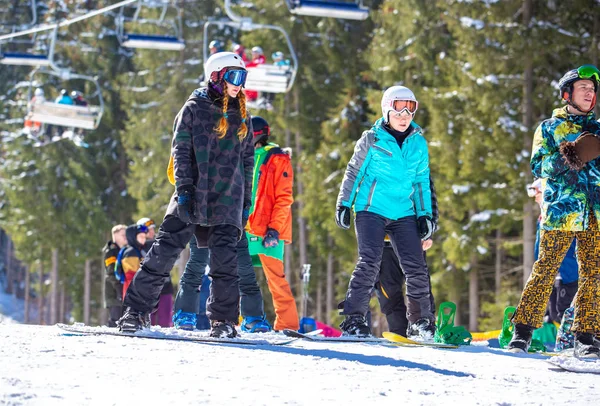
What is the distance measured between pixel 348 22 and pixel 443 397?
26185 mm

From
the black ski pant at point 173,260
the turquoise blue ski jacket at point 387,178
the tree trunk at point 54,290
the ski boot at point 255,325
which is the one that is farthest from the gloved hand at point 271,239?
the tree trunk at point 54,290

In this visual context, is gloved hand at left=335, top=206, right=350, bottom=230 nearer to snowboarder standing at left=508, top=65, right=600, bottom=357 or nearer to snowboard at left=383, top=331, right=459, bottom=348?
snowboard at left=383, top=331, right=459, bottom=348

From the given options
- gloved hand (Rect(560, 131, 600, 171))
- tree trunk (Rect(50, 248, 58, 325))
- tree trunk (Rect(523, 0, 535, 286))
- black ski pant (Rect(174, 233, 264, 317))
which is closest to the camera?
gloved hand (Rect(560, 131, 600, 171))

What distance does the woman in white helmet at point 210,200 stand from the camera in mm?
6531

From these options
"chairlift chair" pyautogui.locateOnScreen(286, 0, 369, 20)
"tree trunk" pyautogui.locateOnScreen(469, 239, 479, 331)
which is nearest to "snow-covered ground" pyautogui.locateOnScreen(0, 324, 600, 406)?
"chairlift chair" pyautogui.locateOnScreen(286, 0, 369, 20)

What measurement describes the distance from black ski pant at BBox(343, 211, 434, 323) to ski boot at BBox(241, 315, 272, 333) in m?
0.81

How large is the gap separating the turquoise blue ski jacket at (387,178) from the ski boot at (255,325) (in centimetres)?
118

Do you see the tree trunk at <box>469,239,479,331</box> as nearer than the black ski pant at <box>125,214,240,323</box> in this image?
No

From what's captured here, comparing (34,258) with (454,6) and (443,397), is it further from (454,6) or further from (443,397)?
(443,397)

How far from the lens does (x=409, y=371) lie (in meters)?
5.31

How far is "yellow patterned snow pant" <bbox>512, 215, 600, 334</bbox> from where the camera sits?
6316 millimetres

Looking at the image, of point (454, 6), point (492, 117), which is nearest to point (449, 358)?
point (492, 117)

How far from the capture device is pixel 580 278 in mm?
6430

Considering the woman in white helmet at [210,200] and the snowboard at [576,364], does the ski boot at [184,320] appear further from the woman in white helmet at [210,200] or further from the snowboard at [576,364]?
the snowboard at [576,364]
